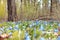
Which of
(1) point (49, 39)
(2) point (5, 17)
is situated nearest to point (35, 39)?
(1) point (49, 39)

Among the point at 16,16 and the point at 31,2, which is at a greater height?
the point at 31,2

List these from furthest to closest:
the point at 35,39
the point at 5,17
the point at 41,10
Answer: the point at 41,10, the point at 5,17, the point at 35,39

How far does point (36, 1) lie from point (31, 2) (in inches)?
2.5

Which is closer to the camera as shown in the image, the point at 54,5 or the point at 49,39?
the point at 49,39

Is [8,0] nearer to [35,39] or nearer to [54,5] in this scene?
[54,5]

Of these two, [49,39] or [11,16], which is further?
[11,16]

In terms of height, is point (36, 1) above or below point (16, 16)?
above

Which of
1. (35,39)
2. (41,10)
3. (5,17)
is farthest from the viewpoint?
(41,10)

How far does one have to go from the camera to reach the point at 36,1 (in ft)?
3.41

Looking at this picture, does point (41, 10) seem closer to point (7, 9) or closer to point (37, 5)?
point (37, 5)

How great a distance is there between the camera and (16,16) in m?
1.06

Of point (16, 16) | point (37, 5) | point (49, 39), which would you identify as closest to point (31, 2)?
point (37, 5)

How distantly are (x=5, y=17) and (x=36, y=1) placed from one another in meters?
0.25

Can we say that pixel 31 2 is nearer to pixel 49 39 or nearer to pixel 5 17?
pixel 5 17
